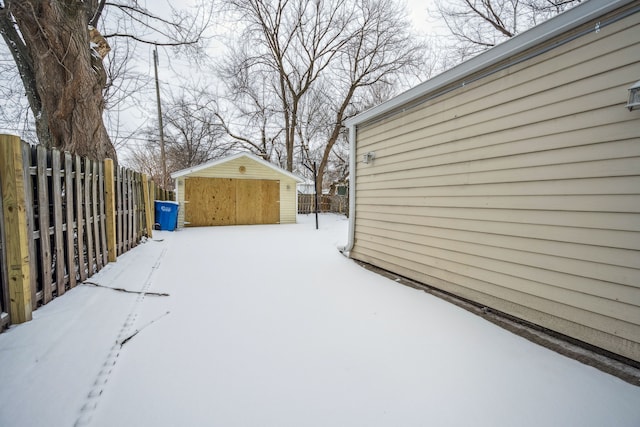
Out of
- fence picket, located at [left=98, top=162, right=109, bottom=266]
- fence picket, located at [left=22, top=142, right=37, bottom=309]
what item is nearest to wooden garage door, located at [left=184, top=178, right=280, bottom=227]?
fence picket, located at [left=98, top=162, right=109, bottom=266]

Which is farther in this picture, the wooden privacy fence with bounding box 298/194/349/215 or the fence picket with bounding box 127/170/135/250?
the wooden privacy fence with bounding box 298/194/349/215

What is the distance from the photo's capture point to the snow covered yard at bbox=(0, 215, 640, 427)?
1.34m

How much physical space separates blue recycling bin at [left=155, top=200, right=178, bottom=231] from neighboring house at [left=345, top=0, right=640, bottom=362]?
732cm

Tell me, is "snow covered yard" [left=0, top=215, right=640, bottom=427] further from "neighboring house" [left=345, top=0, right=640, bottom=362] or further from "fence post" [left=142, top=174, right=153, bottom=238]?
"fence post" [left=142, top=174, right=153, bottom=238]

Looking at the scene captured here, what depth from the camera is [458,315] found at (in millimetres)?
2557

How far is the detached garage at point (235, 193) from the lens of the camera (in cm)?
966

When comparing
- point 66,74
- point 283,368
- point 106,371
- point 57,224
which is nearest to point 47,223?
point 57,224

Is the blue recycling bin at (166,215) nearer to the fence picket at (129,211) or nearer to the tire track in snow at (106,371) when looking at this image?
the fence picket at (129,211)

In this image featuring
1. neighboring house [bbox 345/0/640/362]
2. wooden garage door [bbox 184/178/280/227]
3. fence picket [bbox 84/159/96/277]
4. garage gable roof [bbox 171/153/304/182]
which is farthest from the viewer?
wooden garage door [bbox 184/178/280/227]

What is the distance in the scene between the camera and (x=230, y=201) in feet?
33.6

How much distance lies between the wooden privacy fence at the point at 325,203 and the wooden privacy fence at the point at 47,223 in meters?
12.1

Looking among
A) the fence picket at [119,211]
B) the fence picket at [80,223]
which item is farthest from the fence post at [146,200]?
the fence picket at [80,223]

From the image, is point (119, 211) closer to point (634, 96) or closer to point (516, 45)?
point (516, 45)

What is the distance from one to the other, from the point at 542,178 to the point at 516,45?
1.16 m
